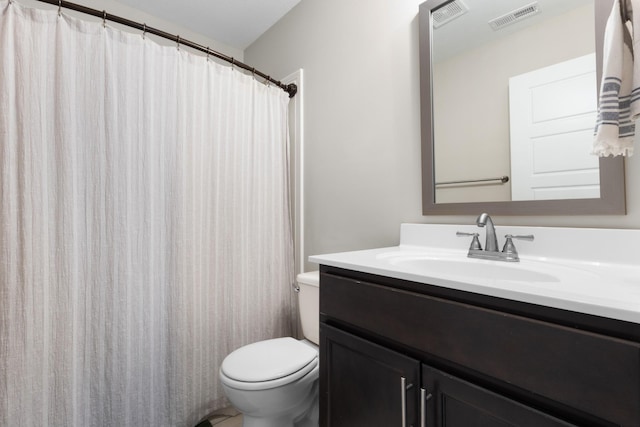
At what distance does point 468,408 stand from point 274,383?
0.74 m

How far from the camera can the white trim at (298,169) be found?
Answer: 1.95m

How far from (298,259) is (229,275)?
50 cm

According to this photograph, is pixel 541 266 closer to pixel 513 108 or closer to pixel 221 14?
pixel 513 108

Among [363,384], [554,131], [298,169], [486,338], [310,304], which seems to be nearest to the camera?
[486,338]

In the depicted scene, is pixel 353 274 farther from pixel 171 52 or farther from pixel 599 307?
pixel 171 52

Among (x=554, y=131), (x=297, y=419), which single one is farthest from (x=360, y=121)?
(x=297, y=419)

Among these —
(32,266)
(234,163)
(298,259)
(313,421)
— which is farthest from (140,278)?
(313,421)

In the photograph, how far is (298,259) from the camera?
1.97 m

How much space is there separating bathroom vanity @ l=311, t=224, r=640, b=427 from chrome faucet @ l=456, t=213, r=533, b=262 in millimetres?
36

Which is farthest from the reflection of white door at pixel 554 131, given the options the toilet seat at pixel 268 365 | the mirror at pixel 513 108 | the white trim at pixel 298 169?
the white trim at pixel 298 169

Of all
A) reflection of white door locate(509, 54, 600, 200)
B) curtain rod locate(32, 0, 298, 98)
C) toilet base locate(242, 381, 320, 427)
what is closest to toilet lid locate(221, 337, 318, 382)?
toilet base locate(242, 381, 320, 427)

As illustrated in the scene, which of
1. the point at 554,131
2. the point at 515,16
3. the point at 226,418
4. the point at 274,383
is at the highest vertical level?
the point at 515,16

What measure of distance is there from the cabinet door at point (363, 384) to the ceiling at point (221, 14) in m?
2.08

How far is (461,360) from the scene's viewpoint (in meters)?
0.67
